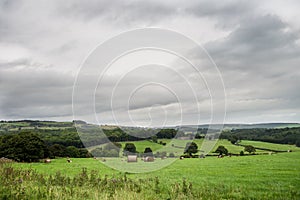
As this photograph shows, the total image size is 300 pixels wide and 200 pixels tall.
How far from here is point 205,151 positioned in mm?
61781

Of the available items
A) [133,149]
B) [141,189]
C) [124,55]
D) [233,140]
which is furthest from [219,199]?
[233,140]

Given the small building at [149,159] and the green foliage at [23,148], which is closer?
the small building at [149,159]

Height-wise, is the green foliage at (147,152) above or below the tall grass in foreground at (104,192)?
below

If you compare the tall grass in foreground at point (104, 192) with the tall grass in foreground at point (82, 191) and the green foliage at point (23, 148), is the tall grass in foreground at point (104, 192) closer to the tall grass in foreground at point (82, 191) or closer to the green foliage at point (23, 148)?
the tall grass in foreground at point (82, 191)

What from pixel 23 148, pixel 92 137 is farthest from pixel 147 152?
pixel 92 137

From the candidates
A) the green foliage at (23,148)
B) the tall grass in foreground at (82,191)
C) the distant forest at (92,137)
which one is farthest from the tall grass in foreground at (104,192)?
the green foliage at (23,148)

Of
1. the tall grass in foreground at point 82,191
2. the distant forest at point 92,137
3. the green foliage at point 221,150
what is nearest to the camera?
the tall grass in foreground at point 82,191

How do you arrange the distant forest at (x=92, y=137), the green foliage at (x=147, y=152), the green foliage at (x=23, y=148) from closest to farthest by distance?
the distant forest at (x=92, y=137) → the green foliage at (x=147, y=152) → the green foliage at (x=23, y=148)

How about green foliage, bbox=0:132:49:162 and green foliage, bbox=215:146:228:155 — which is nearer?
green foliage, bbox=0:132:49:162

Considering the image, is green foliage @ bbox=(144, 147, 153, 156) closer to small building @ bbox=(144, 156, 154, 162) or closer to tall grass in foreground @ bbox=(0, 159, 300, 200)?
small building @ bbox=(144, 156, 154, 162)

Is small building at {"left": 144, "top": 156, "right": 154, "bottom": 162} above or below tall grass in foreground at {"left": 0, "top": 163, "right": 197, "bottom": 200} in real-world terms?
below

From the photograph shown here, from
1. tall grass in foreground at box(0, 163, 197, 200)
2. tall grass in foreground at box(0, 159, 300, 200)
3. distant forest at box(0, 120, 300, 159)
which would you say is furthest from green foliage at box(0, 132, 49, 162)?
tall grass in foreground at box(0, 159, 300, 200)

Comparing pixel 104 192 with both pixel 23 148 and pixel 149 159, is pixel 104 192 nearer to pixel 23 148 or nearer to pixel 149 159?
pixel 149 159

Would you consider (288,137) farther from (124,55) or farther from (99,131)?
(124,55)
